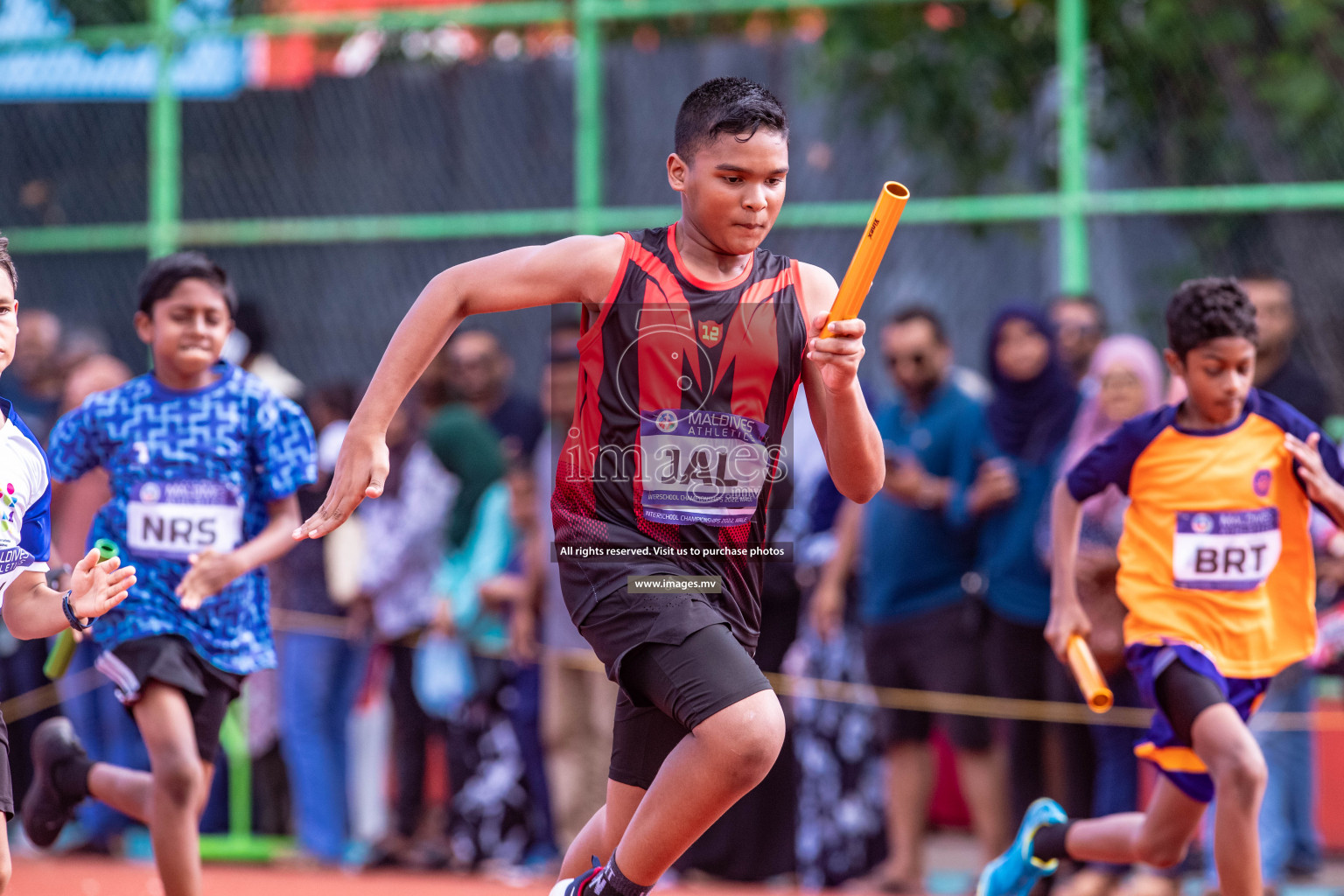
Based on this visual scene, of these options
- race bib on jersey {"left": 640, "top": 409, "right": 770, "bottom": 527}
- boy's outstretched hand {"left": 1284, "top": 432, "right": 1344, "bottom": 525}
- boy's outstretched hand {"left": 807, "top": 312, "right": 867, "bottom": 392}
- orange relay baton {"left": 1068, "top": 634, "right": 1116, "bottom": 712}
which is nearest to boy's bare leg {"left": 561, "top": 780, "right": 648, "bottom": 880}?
race bib on jersey {"left": 640, "top": 409, "right": 770, "bottom": 527}

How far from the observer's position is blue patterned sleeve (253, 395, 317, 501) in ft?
17.0

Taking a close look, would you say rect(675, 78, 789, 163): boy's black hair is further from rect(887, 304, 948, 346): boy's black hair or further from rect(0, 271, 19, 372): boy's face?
rect(887, 304, 948, 346): boy's black hair

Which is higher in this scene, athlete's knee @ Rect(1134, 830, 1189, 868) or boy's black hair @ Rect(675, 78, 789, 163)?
boy's black hair @ Rect(675, 78, 789, 163)

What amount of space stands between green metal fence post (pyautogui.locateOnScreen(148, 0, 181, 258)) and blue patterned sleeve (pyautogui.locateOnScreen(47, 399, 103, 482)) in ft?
11.3

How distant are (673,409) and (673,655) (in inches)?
25.3

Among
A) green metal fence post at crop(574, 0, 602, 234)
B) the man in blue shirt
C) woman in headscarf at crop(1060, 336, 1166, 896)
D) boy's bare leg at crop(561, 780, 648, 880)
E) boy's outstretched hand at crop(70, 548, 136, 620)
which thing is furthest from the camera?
green metal fence post at crop(574, 0, 602, 234)

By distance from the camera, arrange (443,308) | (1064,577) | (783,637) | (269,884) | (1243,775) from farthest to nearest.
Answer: (269,884)
(783,637)
(1064,577)
(1243,775)
(443,308)

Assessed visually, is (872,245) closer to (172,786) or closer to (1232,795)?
(1232,795)

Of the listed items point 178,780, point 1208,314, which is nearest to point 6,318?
point 178,780

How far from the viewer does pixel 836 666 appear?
725 cm

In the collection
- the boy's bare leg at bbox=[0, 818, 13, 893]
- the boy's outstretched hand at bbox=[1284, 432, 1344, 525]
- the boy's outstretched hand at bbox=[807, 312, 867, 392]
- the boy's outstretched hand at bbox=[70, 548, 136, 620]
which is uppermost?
the boy's outstretched hand at bbox=[807, 312, 867, 392]

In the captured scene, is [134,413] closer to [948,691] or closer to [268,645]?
[268,645]

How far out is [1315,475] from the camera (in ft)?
16.2

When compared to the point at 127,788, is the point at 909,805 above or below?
below
